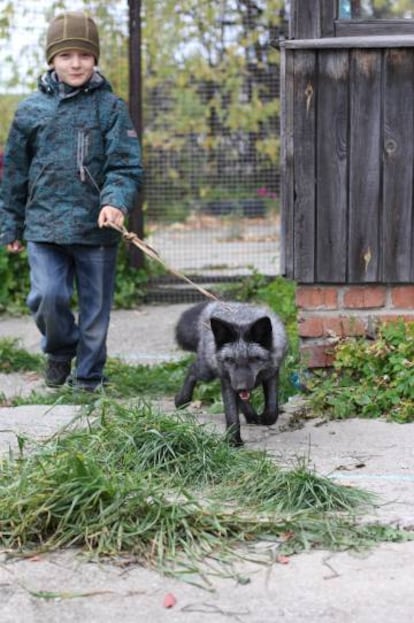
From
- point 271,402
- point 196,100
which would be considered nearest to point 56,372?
point 271,402

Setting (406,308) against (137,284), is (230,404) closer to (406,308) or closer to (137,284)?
(406,308)

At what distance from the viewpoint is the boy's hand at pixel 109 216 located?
20.4ft

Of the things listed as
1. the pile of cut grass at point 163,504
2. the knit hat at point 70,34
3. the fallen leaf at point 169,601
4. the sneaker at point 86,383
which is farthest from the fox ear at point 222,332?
the knit hat at point 70,34

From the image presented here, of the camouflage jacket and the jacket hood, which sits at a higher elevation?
the jacket hood

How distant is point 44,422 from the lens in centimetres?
568

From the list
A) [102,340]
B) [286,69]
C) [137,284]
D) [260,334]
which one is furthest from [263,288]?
[260,334]

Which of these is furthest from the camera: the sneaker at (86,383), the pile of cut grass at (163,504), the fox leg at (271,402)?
the sneaker at (86,383)

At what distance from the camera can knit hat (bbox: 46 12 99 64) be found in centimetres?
636

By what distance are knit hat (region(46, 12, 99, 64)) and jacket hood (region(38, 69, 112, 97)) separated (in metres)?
0.17

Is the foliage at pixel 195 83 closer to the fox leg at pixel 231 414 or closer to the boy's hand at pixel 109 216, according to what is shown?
the boy's hand at pixel 109 216

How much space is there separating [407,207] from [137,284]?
4285 millimetres

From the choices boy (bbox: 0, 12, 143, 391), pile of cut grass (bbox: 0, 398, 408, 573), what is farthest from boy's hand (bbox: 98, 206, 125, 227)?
pile of cut grass (bbox: 0, 398, 408, 573)

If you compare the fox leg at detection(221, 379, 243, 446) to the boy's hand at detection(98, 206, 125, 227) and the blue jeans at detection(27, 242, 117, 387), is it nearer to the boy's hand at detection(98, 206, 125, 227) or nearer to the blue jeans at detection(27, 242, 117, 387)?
the boy's hand at detection(98, 206, 125, 227)

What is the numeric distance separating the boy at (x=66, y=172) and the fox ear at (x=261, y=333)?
142 cm
